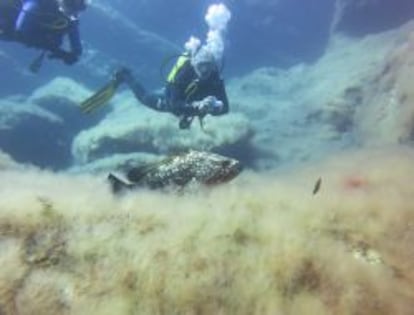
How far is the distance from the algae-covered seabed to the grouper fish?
43 cm

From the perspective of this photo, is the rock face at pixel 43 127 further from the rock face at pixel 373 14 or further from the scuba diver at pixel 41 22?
the rock face at pixel 373 14

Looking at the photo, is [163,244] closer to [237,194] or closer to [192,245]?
[192,245]

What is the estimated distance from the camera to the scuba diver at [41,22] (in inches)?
298

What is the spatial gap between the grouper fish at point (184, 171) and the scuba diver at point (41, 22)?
146 inches

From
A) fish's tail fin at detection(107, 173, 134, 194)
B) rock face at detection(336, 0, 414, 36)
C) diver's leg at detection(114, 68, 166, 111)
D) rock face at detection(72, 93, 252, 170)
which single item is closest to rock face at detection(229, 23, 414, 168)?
rock face at detection(336, 0, 414, 36)

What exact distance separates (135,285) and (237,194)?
161cm

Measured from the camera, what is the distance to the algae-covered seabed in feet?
11.3

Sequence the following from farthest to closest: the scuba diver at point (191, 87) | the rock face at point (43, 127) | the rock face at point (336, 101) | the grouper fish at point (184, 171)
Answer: the rock face at point (43, 127) → the rock face at point (336, 101) → the scuba diver at point (191, 87) → the grouper fish at point (184, 171)

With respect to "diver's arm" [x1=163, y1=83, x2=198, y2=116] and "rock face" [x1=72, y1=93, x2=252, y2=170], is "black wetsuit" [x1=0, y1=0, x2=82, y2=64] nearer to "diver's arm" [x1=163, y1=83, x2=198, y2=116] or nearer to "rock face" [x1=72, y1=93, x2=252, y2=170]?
"diver's arm" [x1=163, y1=83, x2=198, y2=116]

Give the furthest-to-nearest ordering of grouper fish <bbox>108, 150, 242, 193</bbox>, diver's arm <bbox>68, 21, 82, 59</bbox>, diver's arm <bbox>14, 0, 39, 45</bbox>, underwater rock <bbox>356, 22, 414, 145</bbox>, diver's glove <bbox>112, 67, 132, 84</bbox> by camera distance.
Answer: underwater rock <bbox>356, 22, 414, 145</bbox>, diver's glove <bbox>112, 67, 132, 84</bbox>, diver's arm <bbox>68, 21, 82, 59</bbox>, diver's arm <bbox>14, 0, 39, 45</bbox>, grouper fish <bbox>108, 150, 242, 193</bbox>

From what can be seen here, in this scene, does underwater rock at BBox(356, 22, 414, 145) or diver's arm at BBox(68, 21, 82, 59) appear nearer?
diver's arm at BBox(68, 21, 82, 59)

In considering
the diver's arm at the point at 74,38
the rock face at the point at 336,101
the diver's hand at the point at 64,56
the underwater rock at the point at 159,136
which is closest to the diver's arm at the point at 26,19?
the diver's hand at the point at 64,56

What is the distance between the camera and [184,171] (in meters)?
5.17

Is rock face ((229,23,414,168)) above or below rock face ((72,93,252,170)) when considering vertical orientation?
above
